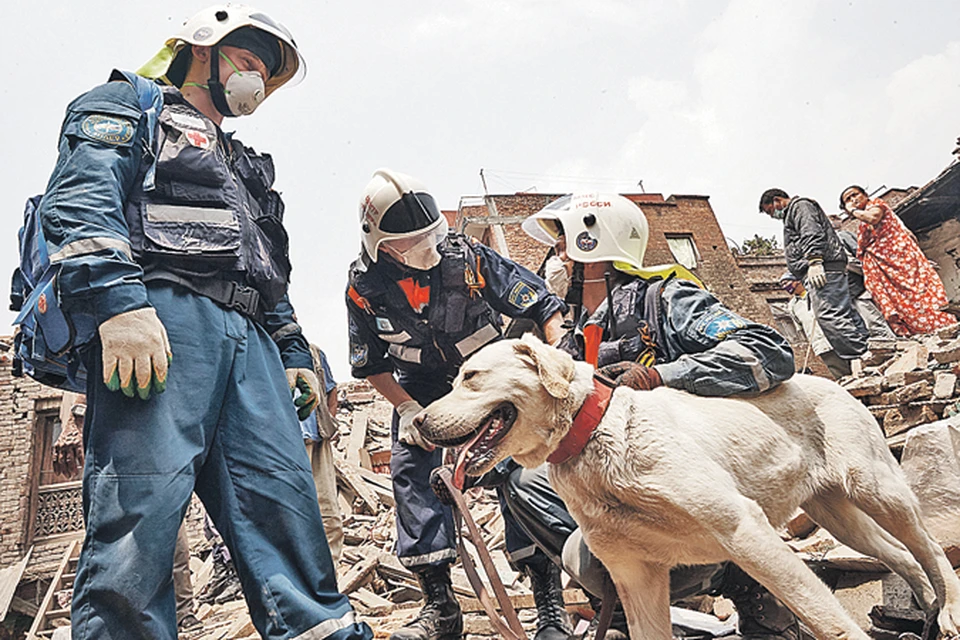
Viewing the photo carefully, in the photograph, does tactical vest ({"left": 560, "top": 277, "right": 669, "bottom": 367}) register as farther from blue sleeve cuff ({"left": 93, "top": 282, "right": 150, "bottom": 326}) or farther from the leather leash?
blue sleeve cuff ({"left": 93, "top": 282, "right": 150, "bottom": 326})

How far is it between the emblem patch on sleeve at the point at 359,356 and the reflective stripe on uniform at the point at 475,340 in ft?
1.88

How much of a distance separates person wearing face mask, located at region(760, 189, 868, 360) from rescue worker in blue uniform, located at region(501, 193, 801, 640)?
4521 mm

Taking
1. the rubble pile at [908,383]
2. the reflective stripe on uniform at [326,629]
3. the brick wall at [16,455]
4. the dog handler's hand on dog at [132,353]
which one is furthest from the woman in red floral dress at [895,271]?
the brick wall at [16,455]

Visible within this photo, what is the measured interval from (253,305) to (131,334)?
576mm

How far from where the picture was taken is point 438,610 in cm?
326

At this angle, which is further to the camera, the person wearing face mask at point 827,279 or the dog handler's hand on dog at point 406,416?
the person wearing face mask at point 827,279

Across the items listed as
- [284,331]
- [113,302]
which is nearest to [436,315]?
[284,331]

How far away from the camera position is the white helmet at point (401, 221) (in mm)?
3678

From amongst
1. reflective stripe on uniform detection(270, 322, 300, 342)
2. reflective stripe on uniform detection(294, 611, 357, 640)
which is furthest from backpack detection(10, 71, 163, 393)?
reflective stripe on uniform detection(294, 611, 357, 640)

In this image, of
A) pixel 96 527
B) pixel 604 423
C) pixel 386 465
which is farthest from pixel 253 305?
pixel 386 465

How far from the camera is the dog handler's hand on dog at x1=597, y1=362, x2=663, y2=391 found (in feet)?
8.38

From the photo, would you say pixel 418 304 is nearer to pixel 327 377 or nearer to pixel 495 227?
pixel 327 377

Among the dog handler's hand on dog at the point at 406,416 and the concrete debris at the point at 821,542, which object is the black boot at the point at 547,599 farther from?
the dog handler's hand on dog at the point at 406,416

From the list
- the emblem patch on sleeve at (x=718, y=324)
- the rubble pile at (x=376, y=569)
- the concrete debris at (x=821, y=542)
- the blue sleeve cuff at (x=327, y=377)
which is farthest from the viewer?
the blue sleeve cuff at (x=327, y=377)
